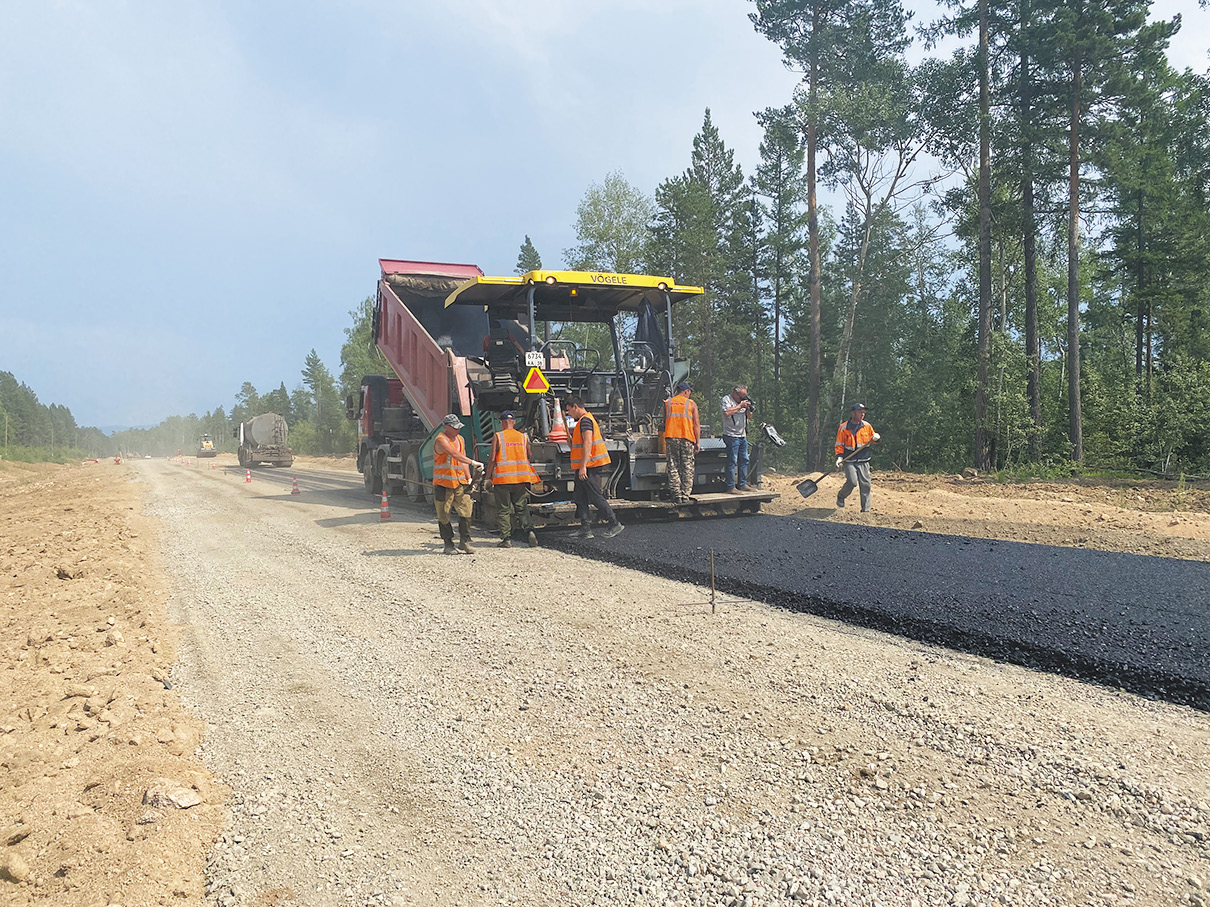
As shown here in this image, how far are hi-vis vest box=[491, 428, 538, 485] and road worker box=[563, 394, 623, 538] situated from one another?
513 mm

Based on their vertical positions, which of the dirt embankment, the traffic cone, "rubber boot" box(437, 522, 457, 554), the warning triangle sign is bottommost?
the dirt embankment

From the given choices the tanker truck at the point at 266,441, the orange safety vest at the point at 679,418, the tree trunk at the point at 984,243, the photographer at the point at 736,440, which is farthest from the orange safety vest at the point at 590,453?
the tanker truck at the point at 266,441

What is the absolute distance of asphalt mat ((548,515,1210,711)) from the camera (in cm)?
373

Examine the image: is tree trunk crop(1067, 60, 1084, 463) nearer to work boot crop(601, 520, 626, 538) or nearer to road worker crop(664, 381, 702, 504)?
road worker crop(664, 381, 702, 504)

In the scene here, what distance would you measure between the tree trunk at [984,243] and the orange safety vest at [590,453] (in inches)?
518

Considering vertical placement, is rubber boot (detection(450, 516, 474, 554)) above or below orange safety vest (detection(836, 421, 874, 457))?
below

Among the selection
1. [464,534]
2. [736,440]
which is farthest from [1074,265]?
[464,534]

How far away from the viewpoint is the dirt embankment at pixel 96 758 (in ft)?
7.11

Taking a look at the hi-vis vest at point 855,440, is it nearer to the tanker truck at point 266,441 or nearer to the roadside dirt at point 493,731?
the roadside dirt at point 493,731

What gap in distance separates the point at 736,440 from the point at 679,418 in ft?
4.08

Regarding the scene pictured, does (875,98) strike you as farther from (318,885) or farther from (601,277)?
(318,885)

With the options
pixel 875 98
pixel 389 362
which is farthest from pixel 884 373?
pixel 389 362

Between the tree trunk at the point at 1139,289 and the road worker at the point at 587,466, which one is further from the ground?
the tree trunk at the point at 1139,289

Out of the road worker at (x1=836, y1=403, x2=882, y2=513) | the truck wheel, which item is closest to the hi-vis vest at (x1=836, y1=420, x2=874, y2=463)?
the road worker at (x1=836, y1=403, x2=882, y2=513)
